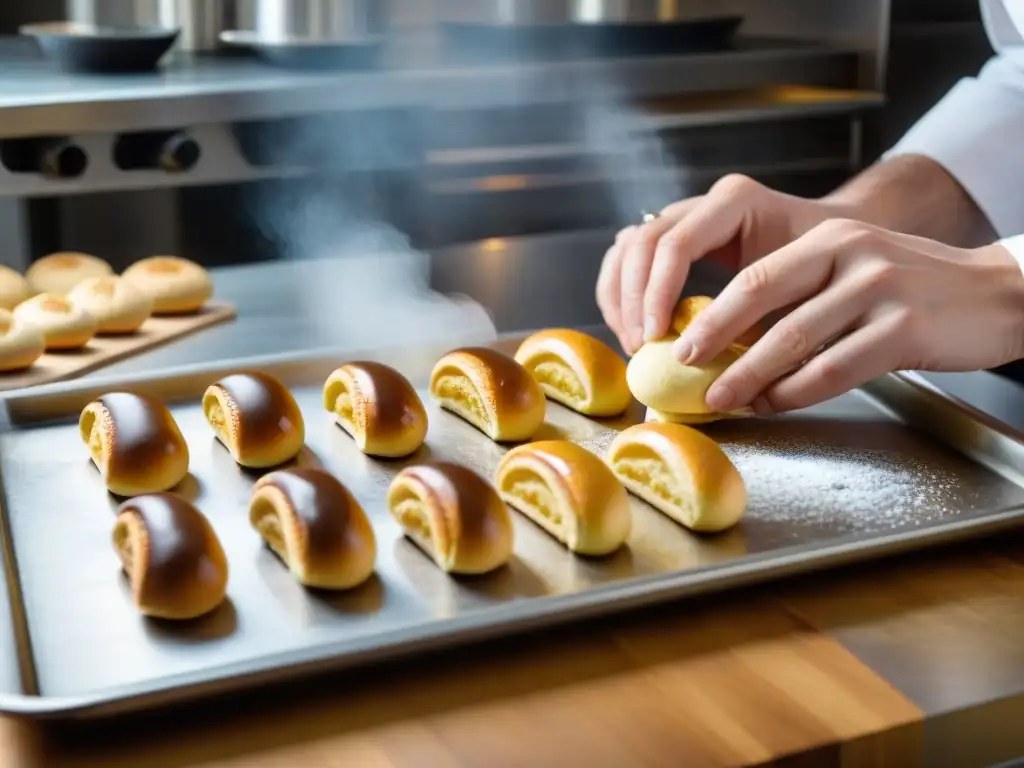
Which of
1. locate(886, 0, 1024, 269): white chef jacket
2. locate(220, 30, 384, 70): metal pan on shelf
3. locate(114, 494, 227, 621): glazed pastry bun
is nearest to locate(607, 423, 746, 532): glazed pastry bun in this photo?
locate(114, 494, 227, 621): glazed pastry bun

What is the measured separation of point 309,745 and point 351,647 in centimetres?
7

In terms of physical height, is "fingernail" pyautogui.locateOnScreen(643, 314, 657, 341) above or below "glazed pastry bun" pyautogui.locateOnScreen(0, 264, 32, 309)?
above

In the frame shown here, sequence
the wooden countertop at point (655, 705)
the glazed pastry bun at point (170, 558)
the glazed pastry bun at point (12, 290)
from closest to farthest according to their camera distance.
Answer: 1. the wooden countertop at point (655, 705)
2. the glazed pastry bun at point (170, 558)
3. the glazed pastry bun at point (12, 290)

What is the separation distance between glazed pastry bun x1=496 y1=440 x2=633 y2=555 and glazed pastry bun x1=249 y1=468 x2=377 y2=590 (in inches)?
5.3

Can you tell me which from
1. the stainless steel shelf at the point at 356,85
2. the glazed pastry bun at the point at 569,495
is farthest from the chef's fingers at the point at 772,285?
the stainless steel shelf at the point at 356,85

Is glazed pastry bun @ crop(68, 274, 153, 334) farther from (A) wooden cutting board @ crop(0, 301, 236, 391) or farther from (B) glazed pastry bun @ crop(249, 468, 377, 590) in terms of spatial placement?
(B) glazed pastry bun @ crop(249, 468, 377, 590)

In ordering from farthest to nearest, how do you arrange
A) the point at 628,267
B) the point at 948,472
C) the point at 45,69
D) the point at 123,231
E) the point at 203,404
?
the point at 123,231
the point at 45,69
the point at 628,267
the point at 203,404
the point at 948,472

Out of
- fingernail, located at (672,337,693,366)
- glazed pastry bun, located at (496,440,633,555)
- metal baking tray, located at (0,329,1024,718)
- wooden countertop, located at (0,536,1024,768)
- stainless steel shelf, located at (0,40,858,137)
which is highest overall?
stainless steel shelf, located at (0,40,858,137)

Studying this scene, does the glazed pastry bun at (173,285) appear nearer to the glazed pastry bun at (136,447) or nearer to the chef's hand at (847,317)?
the glazed pastry bun at (136,447)

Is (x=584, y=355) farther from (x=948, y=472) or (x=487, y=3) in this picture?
(x=487, y=3)

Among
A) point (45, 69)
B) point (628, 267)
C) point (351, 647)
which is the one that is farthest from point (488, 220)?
point (351, 647)

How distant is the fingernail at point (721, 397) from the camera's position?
1.10 meters

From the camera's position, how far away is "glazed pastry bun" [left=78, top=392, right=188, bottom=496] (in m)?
1.00

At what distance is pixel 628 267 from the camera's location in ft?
4.19
